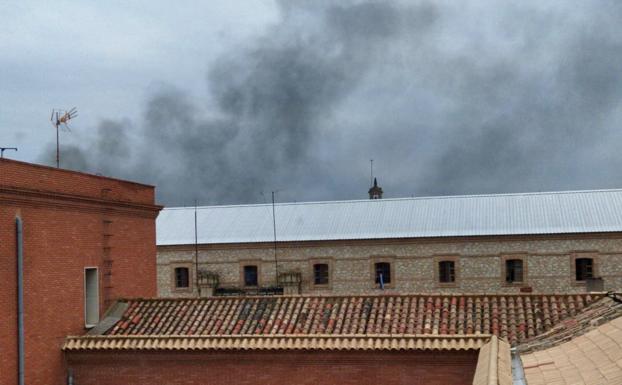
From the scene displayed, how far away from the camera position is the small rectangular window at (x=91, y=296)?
18.0 m

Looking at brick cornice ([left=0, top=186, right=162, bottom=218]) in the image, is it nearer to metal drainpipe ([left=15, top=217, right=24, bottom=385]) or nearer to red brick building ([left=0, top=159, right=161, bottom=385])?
red brick building ([left=0, top=159, right=161, bottom=385])

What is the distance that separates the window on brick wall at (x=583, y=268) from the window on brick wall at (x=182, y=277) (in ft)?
63.1

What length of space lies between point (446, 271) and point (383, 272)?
9.99ft

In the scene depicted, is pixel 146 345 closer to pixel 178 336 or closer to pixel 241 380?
pixel 178 336

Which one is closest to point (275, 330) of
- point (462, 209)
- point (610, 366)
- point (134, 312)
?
point (134, 312)

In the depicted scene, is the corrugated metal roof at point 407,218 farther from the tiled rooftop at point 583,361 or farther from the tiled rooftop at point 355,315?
the tiled rooftop at point 583,361

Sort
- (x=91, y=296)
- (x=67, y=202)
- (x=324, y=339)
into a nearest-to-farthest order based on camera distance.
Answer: (x=324, y=339), (x=67, y=202), (x=91, y=296)

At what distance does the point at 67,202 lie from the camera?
671 inches

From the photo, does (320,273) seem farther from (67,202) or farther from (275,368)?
(275,368)

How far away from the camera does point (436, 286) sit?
35.0 meters

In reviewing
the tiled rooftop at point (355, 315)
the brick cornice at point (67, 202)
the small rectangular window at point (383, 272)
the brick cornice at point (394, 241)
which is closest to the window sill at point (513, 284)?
the brick cornice at point (394, 241)

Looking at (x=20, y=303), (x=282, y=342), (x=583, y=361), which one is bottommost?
(x=282, y=342)

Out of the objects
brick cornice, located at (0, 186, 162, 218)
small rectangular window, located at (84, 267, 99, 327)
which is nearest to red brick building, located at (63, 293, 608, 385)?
small rectangular window, located at (84, 267, 99, 327)

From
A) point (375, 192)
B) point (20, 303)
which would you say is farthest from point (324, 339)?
point (375, 192)
